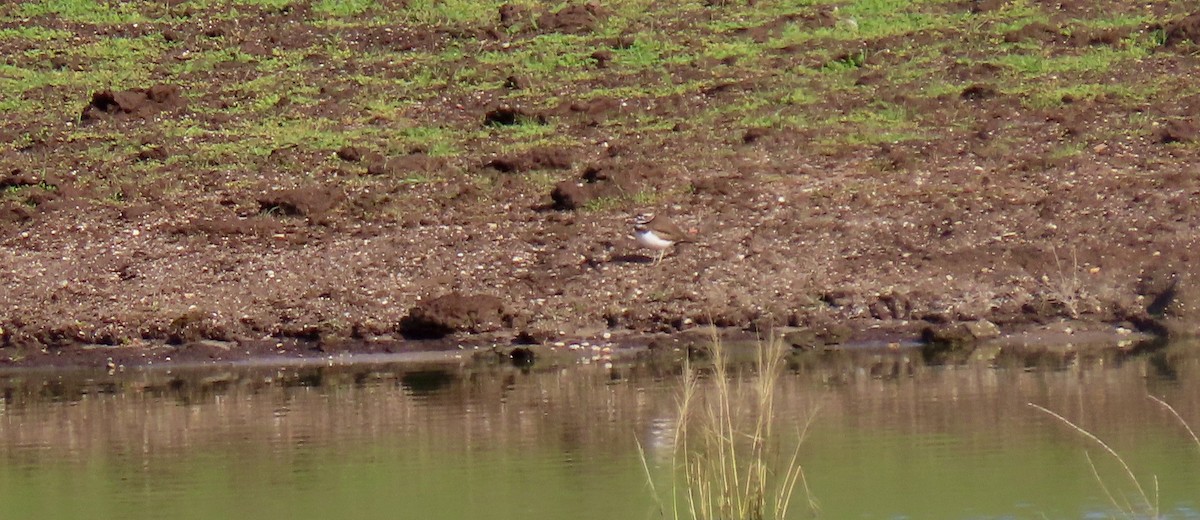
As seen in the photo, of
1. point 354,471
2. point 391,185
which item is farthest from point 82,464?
point 391,185

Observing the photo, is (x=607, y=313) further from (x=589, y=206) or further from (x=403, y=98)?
(x=403, y=98)

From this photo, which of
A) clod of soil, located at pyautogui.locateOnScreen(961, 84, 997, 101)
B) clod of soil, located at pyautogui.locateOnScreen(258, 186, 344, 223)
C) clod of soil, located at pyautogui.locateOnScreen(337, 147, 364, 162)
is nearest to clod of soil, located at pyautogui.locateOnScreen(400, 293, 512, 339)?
clod of soil, located at pyautogui.locateOnScreen(258, 186, 344, 223)

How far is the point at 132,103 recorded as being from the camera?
850 inches

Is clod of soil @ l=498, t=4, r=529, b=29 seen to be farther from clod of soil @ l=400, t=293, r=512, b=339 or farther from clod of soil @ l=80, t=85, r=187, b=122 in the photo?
clod of soil @ l=400, t=293, r=512, b=339

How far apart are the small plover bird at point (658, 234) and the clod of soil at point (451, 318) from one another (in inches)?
64.0

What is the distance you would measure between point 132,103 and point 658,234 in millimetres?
8549

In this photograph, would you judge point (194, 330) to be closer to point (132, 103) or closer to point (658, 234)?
point (658, 234)

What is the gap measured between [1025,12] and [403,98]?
8.25 m

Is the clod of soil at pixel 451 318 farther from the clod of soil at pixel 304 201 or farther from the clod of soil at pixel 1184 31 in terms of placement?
the clod of soil at pixel 1184 31

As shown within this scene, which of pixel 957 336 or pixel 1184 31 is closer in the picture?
pixel 957 336

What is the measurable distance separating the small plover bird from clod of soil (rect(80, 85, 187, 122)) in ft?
26.7

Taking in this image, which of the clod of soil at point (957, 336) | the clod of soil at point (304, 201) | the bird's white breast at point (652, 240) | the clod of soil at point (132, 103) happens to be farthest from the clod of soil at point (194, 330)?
the clod of soil at point (132, 103)

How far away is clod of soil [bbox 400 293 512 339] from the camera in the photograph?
48.2 feet

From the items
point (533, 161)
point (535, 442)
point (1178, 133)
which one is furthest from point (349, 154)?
point (535, 442)
